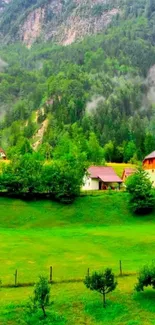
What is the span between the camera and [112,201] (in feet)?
290

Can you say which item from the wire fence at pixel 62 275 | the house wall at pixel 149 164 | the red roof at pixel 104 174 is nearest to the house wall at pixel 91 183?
the red roof at pixel 104 174

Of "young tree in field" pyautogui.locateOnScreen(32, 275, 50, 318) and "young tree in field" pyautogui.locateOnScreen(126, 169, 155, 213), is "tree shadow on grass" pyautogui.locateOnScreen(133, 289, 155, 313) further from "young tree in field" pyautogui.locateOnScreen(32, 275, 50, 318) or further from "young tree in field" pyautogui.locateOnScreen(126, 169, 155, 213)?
"young tree in field" pyautogui.locateOnScreen(126, 169, 155, 213)

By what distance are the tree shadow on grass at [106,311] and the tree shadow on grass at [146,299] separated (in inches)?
64.2

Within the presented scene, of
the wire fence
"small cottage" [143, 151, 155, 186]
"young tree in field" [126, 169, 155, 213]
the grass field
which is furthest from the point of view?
"small cottage" [143, 151, 155, 186]

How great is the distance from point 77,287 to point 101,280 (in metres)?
4.09

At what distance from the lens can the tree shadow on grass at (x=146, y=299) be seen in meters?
36.9

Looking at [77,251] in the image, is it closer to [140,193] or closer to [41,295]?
[41,295]

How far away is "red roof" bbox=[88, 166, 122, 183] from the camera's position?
110m

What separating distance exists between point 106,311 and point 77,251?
1894 cm

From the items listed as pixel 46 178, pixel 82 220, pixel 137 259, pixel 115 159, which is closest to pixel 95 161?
pixel 115 159

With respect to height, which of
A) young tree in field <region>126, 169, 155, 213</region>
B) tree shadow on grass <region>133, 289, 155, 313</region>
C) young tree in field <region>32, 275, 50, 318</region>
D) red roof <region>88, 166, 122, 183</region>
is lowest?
tree shadow on grass <region>133, 289, 155, 313</region>

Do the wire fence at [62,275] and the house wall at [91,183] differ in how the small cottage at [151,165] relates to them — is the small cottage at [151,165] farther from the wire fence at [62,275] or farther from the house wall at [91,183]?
the wire fence at [62,275]

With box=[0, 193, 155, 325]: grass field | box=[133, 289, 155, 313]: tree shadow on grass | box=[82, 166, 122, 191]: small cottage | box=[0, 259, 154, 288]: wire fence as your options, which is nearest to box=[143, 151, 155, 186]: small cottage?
box=[82, 166, 122, 191]: small cottage

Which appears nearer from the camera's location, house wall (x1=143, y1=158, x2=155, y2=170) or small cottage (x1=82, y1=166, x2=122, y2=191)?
small cottage (x1=82, y1=166, x2=122, y2=191)
